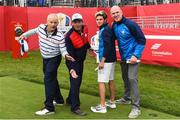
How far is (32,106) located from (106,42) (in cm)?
188

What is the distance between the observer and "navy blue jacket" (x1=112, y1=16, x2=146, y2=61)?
6.90m

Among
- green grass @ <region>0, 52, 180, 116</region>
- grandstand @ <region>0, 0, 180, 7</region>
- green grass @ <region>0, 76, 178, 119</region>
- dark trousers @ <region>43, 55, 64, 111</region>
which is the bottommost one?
green grass @ <region>0, 52, 180, 116</region>

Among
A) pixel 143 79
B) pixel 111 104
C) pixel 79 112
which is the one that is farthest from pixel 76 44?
pixel 143 79

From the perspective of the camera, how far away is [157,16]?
600 inches

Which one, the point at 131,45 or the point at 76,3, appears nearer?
the point at 131,45

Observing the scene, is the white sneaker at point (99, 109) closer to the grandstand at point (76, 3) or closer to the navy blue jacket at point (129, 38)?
the navy blue jacket at point (129, 38)

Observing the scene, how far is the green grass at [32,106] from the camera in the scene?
7.01 m

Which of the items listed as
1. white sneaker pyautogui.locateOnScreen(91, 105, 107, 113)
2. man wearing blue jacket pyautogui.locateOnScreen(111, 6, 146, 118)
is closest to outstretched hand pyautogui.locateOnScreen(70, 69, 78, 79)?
white sneaker pyautogui.locateOnScreen(91, 105, 107, 113)

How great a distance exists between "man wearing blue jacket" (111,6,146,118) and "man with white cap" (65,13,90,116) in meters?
0.58

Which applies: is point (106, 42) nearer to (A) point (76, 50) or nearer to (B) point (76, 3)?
(A) point (76, 50)

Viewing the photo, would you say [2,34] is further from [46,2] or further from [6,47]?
[46,2]

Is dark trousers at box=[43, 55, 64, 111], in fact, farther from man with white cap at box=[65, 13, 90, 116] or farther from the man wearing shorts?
the man wearing shorts

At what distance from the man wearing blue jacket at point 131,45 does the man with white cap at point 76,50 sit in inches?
22.9

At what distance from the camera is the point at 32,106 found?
7660 millimetres
